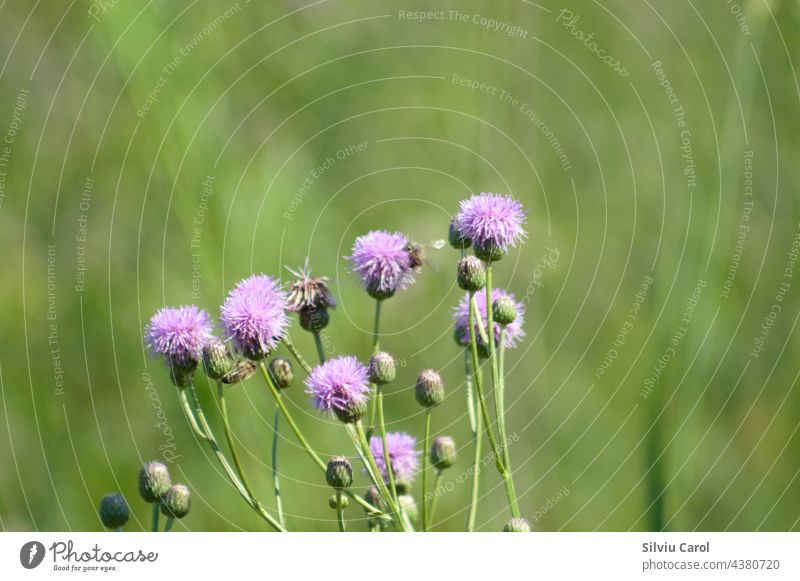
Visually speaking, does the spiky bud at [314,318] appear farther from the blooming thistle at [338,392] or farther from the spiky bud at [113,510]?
the spiky bud at [113,510]

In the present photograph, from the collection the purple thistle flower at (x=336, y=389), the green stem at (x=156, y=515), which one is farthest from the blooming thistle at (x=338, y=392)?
the green stem at (x=156, y=515)

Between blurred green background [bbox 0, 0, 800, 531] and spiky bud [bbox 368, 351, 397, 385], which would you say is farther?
blurred green background [bbox 0, 0, 800, 531]

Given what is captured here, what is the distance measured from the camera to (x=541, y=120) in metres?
3.90

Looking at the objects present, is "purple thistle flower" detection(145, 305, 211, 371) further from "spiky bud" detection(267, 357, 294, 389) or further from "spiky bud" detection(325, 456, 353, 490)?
"spiky bud" detection(325, 456, 353, 490)

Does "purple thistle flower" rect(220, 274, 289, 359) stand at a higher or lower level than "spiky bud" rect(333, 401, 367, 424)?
higher

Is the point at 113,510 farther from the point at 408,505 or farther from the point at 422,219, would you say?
the point at 422,219

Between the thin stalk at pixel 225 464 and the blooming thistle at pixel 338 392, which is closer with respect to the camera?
the thin stalk at pixel 225 464

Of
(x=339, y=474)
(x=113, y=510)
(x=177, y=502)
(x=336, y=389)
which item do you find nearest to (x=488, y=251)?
(x=336, y=389)

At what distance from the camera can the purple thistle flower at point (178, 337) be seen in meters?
2.02

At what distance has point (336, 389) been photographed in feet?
6.49

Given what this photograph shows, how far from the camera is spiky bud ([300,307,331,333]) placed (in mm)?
2145

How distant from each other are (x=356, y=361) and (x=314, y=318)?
15 centimetres

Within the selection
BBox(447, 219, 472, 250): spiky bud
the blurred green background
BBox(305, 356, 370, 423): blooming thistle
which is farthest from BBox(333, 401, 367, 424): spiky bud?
the blurred green background
